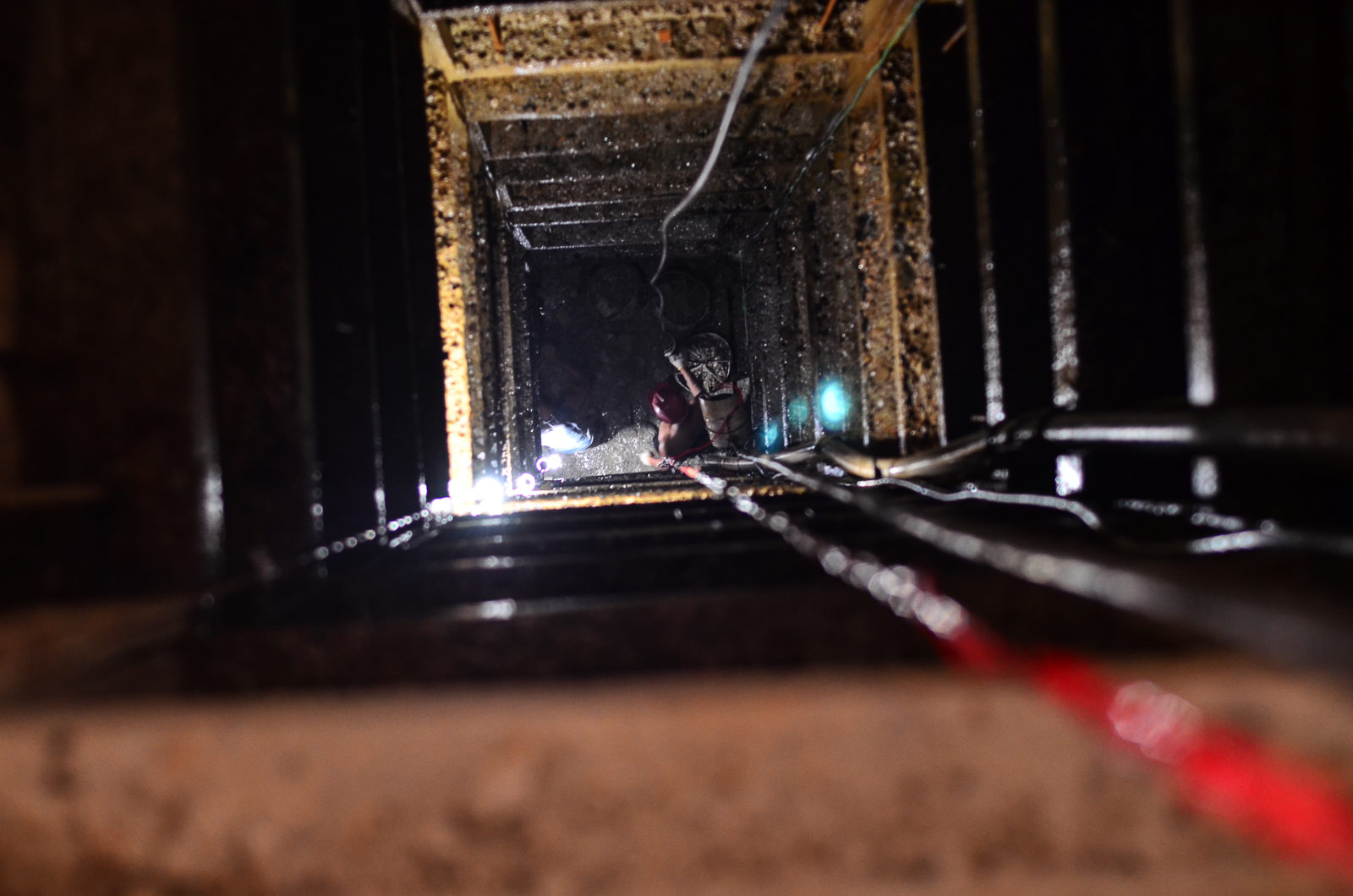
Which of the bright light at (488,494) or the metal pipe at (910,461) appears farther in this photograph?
the bright light at (488,494)

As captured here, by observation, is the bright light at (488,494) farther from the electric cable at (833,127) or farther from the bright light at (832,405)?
the electric cable at (833,127)

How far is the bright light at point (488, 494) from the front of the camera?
13.9 ft

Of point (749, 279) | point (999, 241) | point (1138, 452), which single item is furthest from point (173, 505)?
point (749, 279)

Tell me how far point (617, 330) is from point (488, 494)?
199 inches

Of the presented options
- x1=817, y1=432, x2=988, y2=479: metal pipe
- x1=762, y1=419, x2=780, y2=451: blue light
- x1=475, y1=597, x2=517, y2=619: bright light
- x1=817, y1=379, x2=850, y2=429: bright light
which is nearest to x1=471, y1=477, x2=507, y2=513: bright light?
x1=817, y1=432, x2=988, y2=479: metal pipe

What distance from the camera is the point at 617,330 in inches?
368

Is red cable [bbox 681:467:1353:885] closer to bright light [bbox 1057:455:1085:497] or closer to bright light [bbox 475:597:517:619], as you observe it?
bright light [bbox 475:597:517:619]

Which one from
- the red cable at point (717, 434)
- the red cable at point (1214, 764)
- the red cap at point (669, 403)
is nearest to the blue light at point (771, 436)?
the red cable at point (717, 434)

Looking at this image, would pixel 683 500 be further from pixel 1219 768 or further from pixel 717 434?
pixel 717 434

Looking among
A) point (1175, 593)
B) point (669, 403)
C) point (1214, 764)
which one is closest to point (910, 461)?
point (1175, 593)

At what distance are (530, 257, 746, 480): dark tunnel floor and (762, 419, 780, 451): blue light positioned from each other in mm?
1176

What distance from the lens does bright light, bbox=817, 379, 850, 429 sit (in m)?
5.30

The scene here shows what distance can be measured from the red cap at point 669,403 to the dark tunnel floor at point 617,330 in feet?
1.60

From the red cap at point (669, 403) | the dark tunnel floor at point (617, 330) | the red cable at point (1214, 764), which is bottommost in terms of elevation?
the red cable at point (1214, 764)
